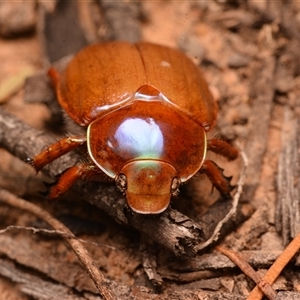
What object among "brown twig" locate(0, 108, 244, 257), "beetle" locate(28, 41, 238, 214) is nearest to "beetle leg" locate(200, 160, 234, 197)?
"beetle" locate(28, 41, 238, 214)

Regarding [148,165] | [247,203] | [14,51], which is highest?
[148,165]

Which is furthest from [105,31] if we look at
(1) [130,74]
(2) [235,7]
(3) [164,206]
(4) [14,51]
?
(3) [164,206]

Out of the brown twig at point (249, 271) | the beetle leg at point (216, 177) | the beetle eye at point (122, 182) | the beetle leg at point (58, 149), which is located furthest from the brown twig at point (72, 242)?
the beetle leg at point (216, 177)

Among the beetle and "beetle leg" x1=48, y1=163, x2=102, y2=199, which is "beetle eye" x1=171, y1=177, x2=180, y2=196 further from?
"beetle leg" x1=48, y1=163, x2=102, y2=199

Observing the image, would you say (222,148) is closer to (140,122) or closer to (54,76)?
(140,122)

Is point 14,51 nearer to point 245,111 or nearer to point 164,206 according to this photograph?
point 245,111

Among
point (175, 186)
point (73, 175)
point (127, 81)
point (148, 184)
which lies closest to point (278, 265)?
point (175, 186)
